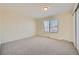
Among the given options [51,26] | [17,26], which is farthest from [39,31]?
[17,26]

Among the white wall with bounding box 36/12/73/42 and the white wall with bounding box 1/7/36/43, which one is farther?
the white wall with bounding box 1/7/36/43

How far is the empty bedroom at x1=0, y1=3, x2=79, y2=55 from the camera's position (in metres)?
1.87

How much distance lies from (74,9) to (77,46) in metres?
0.70

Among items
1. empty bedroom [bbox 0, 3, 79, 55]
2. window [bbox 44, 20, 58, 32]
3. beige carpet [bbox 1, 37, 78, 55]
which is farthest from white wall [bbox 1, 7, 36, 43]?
window [bbox 44, 20, 58, 32]

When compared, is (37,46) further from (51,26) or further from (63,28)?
(63,28)

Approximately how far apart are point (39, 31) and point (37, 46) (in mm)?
316

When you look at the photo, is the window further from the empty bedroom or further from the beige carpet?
the beige carpet

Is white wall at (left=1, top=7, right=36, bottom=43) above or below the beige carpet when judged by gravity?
above

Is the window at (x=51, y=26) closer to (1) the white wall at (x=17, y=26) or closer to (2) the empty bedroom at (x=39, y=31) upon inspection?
(2) the empty bedroom at (x=39, y=31)

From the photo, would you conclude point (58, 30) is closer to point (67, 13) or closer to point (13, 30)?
point (67, 13)

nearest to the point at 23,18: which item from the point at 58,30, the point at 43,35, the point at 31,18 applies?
the point at 31,18

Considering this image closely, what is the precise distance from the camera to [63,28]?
2008mm

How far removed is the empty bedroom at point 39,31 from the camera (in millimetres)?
1870

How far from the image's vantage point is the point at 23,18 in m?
2.04
